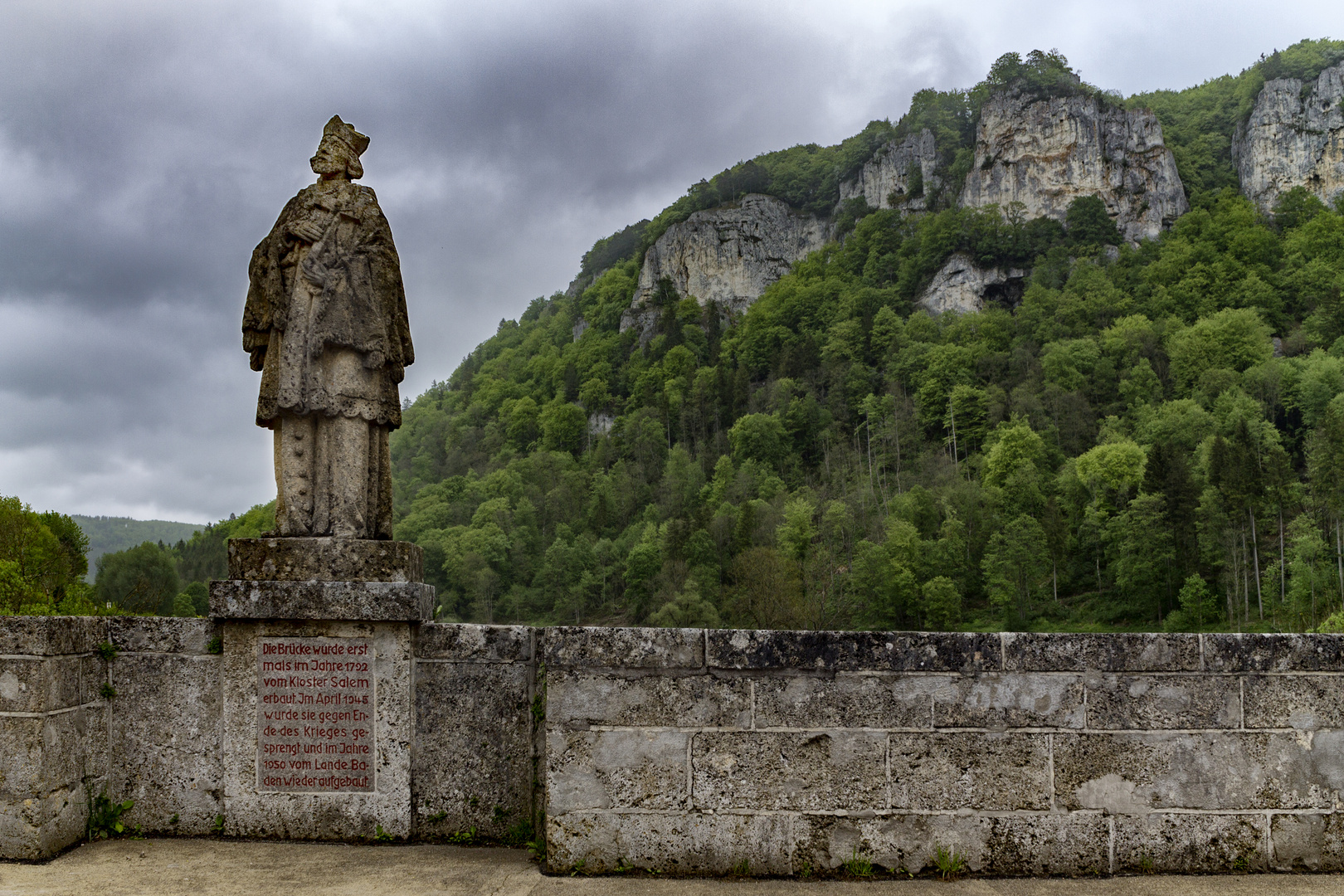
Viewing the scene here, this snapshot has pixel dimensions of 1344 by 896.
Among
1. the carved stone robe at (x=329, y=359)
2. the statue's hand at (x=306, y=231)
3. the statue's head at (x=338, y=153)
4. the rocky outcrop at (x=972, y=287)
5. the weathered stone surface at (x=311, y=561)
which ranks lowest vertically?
the weathered stone surface at (x=311, y=561)

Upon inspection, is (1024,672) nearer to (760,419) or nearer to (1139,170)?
(760,419)

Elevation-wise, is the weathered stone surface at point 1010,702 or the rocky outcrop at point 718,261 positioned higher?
the rocky outcrop at point 718,261

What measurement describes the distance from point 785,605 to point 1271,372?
50060mm

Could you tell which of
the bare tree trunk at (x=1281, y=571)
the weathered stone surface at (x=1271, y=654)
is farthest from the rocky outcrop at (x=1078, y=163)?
the weathered stone surface at (x=1271, y=654)

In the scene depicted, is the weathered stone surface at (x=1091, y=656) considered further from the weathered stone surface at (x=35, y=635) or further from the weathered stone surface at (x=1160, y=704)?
the weathered stone surface at (x=35, y=635)

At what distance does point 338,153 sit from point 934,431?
109229mm

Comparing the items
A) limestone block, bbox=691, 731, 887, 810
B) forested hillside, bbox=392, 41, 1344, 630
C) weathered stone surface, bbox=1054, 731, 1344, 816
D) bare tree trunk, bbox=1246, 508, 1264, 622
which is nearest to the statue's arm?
limestone block, bbox=691, 731, 887, 810

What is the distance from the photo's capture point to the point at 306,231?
622cm

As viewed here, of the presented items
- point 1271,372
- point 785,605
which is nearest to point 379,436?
point 785,605

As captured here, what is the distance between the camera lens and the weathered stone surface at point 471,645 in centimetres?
588

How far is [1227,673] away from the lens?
5.20 m

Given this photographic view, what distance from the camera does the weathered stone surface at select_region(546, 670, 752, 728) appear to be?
514 centimetres

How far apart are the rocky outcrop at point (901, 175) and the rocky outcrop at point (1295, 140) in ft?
129

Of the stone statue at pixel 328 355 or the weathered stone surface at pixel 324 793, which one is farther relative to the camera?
the stone statue at pixel 328 355
